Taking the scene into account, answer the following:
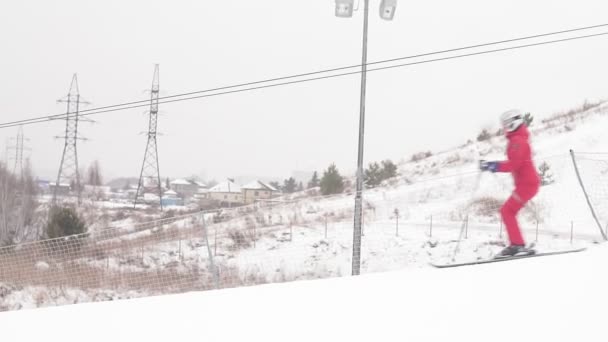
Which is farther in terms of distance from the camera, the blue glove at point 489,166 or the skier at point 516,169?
the blue glove at point 489,166

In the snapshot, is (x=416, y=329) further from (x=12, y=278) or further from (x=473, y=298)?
(x=12, y=278)

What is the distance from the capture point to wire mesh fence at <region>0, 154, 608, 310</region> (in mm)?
11586

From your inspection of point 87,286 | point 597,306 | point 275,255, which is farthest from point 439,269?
point 87,286

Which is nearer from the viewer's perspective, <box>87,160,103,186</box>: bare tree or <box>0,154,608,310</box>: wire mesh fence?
<box>0,154,608,310</box>: wire mesh fence

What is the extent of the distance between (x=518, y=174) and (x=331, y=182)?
2276 cm

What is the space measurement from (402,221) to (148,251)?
840cm

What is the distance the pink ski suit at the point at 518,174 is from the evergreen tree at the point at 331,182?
73.2 ft

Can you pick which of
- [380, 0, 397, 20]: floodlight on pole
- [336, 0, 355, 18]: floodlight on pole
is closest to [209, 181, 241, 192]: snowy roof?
[336, 0, 355, 18]: floodlight on pole

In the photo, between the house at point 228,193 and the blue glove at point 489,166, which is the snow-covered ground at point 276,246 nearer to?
the blue glove at point 489,166

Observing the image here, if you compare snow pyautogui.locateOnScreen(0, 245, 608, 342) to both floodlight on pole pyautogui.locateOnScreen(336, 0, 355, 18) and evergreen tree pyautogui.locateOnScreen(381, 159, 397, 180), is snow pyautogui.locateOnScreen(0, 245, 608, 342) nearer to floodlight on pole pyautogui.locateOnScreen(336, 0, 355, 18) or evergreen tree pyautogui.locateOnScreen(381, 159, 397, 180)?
floodlight on pole pyautogui.locateOnScreen(336, 0, 355, 18)

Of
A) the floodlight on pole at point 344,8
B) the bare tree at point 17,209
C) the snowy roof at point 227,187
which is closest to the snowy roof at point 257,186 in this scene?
the snowy roof at point 227,187

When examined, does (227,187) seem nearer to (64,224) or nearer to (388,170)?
(388,170)

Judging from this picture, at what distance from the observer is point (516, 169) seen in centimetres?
520

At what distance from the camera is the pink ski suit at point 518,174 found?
5082 millimetres
